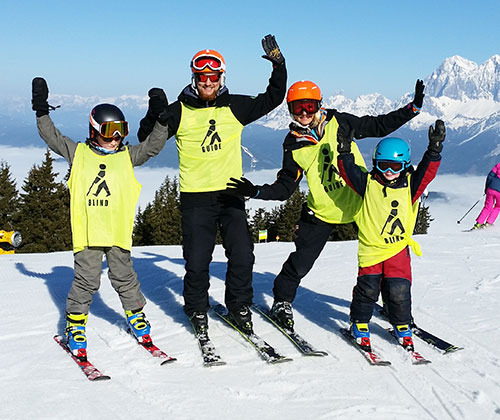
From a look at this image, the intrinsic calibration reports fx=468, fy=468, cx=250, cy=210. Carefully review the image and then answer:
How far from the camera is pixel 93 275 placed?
13.6 ft

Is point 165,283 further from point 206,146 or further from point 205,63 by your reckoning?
point 205,63

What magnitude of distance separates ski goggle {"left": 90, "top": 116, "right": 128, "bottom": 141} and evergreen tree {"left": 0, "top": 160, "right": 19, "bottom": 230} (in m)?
35.2

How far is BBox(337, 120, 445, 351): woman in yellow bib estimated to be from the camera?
4.11m

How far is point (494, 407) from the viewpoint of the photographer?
3238mm

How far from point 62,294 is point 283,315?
10.2 ft

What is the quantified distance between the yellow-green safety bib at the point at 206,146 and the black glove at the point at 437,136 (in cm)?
179

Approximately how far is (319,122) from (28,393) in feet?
11.3

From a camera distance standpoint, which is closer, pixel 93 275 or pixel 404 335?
pixel 93 275

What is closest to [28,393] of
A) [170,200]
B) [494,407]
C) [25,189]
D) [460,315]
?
[494,407]

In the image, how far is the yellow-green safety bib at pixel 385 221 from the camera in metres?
4.16

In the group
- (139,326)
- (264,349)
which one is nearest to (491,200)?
(264,349)

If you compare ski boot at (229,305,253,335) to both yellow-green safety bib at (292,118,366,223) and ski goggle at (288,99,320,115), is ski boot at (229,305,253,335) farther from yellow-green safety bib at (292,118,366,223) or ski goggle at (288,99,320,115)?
ski goggle at (288,99,320,115)

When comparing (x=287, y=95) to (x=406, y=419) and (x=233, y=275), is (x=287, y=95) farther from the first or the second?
(x=406, y=419)

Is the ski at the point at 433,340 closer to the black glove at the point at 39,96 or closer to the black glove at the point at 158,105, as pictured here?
the black glove at the point at 158,105
